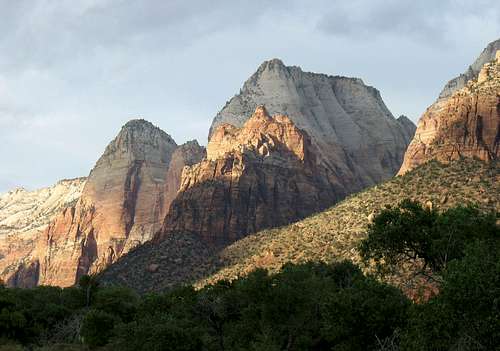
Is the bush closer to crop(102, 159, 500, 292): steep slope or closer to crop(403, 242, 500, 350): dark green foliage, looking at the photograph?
crop(102, 159, 500, 292): steep slope

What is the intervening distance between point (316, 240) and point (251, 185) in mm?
61610

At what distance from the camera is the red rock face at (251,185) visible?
16262 centimetres

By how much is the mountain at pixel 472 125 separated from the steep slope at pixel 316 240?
160 inches

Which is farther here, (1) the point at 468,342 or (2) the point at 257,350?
(2) the point at 257,350

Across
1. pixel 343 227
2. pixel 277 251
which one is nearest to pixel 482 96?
pixel 343 227

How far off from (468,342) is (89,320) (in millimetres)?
54862

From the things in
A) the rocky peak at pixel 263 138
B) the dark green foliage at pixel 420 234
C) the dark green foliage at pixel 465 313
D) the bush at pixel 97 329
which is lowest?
the bush at pixel 97 329

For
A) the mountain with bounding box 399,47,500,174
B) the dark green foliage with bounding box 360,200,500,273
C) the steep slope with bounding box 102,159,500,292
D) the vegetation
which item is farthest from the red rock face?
the dark green foliage with bounding box 360,200,500,273

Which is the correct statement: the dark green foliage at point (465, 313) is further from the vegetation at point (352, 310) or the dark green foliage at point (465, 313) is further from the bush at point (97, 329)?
the bush at point (97, 329)

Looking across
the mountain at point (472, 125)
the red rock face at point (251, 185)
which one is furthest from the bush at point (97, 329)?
the red rock face at point (251, 185)

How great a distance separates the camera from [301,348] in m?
55.3

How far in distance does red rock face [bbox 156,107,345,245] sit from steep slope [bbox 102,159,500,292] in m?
13.2

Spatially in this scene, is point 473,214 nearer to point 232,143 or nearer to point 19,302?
point 19,302

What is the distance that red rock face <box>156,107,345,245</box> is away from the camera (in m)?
163
